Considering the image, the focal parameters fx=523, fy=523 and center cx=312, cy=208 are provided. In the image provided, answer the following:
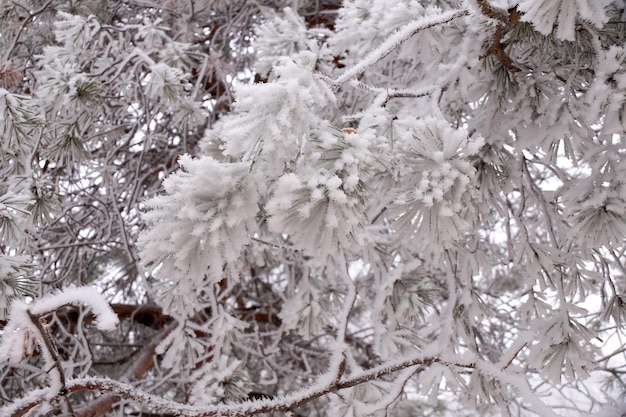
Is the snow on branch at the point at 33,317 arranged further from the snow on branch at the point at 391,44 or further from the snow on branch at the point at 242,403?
the snow on branch at the point at 391,44

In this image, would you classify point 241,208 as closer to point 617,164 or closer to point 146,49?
point 617,164

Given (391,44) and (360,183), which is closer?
(360,183)

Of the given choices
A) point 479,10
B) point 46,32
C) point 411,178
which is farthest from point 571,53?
point 46,32

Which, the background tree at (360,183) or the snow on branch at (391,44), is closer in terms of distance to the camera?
the background tree at (360,183)

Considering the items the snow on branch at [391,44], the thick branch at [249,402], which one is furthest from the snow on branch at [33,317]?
the snow on branch at [391,44]

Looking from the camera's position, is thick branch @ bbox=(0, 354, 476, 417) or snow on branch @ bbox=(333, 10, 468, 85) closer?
thick branch @ bbox=(0, 354, 476, 417)

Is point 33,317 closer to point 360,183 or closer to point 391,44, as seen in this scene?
point 360,183

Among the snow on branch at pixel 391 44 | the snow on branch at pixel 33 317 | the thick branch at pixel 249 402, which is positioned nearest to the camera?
the snow on branch at pixel 33 317

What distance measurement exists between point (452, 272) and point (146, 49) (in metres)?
1.62

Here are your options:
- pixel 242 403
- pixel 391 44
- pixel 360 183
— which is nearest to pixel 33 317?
pixel 242 403

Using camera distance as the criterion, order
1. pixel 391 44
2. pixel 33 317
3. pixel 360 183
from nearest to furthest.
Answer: pixel 33 317
pixel 360 183
pixel 391 44

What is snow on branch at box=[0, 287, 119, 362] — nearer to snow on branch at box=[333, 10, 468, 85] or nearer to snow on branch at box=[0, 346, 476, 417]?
snow on branch at box=[0, 346, 476, 417]

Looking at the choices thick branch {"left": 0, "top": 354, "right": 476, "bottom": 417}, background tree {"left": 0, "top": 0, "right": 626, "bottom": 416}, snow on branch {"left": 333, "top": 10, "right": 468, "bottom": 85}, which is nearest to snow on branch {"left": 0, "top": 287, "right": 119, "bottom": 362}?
background tree {"left": 0, "top": 0, "right": 626, "bottom": 416}

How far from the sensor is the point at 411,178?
1.08m
